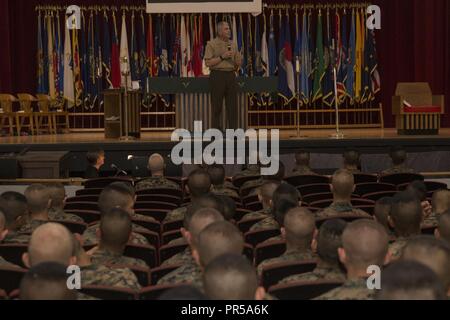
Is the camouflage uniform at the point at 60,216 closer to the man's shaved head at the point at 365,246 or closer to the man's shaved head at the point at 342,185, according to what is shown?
the man's shaved head at the point at 342,185

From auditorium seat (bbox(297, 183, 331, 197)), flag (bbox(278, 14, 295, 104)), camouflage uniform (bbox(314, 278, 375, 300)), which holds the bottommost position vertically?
auditorium seat (bbox(297, 183, 331, 197))

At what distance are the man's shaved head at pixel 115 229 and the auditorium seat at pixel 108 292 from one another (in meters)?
0.98

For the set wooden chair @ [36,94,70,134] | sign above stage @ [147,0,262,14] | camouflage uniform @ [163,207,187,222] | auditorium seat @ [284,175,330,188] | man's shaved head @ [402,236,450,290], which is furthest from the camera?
wooden chair @ [36,94,70,134]

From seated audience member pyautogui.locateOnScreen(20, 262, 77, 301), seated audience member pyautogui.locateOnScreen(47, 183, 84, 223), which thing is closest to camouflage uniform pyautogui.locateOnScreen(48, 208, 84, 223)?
seated audience member pyautogui.locateOnScreen(47, 183, 84, 223)

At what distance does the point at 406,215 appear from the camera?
530cm

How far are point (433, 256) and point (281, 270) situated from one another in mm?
1110

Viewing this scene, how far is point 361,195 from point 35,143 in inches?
261

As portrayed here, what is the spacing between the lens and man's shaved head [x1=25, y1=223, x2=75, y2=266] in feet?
13.5

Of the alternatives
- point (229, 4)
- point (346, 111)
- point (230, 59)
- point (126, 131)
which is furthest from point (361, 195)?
point (346, 111)

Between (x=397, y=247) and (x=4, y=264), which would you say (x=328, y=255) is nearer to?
(x=397, y=247)

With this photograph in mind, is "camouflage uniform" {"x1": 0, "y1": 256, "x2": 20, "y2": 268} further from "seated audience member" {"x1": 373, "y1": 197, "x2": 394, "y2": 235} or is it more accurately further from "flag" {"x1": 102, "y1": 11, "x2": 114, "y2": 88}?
"flag" {"x1": 102, "y1": 11, "x2": 114, "y2": 88}

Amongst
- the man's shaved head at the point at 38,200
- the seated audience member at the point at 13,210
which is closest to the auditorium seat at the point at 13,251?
the seated audience member at the point at 13,210

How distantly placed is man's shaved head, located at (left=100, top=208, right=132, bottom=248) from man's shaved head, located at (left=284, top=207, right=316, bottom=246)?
3.04 ft
